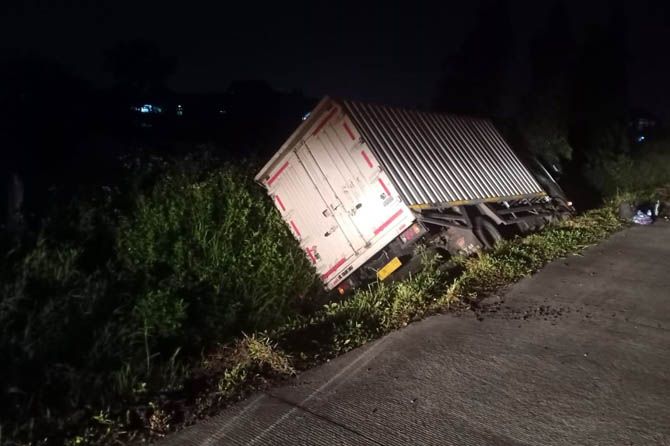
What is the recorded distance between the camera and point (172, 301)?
17.2 feet

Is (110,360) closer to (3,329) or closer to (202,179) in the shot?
(3,329)

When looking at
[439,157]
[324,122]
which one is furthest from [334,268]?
[439,157]

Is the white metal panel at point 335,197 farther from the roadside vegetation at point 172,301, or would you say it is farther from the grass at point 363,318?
the grass at point 363,318

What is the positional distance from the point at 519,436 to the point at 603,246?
18.2 ft

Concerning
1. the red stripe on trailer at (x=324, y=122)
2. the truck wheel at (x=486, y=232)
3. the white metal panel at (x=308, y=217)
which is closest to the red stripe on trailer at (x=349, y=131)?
the red stripe on trailer at (x=324, y=122)

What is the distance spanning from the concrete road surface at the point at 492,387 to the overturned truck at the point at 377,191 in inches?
77.0

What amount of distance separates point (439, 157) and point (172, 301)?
184 inches

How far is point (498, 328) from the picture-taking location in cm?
469

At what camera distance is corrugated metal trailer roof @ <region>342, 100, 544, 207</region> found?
23.4 feet

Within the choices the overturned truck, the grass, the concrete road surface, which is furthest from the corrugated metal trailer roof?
the concrete road surface

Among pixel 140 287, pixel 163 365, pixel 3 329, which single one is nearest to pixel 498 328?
pixel 163 365

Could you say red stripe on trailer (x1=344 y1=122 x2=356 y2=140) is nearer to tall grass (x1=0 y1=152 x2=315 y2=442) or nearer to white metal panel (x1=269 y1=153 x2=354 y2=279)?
white metal panel (x1=269 y1=153 x2=354 y2=279)

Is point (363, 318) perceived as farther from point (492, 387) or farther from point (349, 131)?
point (349, 131)

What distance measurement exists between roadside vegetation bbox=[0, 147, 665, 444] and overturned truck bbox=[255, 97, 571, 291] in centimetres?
39
